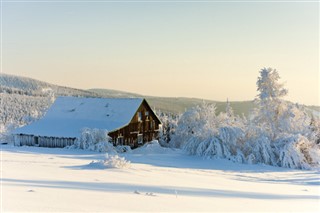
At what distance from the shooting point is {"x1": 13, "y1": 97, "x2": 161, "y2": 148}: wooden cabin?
132ft

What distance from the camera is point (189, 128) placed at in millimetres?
47438

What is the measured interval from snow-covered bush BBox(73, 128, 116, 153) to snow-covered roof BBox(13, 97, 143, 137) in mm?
2599

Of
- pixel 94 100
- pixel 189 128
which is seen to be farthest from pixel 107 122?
pixel 189 128

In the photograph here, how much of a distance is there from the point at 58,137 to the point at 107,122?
5733 millimetres

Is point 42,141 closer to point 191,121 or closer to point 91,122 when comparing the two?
point 91,122

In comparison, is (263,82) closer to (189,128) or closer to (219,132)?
(219,132)

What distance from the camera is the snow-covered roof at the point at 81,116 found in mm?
40906

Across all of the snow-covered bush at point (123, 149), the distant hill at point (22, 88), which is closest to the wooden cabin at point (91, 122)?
the snow-covered bush at point (123, 149)

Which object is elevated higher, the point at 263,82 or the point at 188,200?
the point at 263,82

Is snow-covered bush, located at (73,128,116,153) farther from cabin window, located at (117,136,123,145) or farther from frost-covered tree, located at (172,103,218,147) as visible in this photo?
frost-covered tree, located at (172,103,218,147)

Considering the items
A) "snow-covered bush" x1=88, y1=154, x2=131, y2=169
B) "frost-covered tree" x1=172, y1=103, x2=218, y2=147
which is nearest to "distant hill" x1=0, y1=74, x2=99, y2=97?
"frost-covered tree" x1=172, y1=103, x2=218, y2=147

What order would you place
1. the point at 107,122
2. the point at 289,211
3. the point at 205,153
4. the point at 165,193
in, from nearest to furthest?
1. the point at 289,211
2. the point at 165,193
3. the point at 205,153
4. the point at 107,122

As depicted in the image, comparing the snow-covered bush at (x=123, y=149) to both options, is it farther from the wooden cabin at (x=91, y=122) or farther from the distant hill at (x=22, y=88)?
the distant hill at (x=22, y=88)

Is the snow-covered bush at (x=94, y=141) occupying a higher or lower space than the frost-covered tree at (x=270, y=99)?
lower
